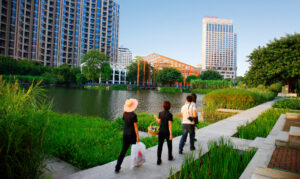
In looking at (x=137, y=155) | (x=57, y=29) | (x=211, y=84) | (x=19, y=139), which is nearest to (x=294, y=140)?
(x=137, y=155)

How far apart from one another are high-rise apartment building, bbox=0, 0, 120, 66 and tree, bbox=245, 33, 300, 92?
6587cm

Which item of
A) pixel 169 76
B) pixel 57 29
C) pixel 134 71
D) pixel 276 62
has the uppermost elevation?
pixel 57 29

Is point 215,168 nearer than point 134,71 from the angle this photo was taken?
Yes

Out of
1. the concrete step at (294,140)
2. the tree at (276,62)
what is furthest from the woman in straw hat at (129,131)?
the tree at (276,62)

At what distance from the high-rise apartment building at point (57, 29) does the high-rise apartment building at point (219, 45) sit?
95.9 meters

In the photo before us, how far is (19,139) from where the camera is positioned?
2262 mm

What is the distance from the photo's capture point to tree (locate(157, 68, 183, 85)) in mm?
54809

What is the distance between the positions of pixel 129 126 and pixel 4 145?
5.31 feet

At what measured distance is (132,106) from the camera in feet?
10.4

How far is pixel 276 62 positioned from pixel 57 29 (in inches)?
3259

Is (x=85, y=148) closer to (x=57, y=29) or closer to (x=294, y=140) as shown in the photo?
(x=294, y=140)

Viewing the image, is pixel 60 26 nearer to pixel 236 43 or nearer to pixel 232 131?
pixel 232 131

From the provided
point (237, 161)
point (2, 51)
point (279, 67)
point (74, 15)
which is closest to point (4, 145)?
point (237, 161)

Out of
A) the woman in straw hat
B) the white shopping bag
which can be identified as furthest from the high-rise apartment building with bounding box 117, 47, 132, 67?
the white shopping bag
